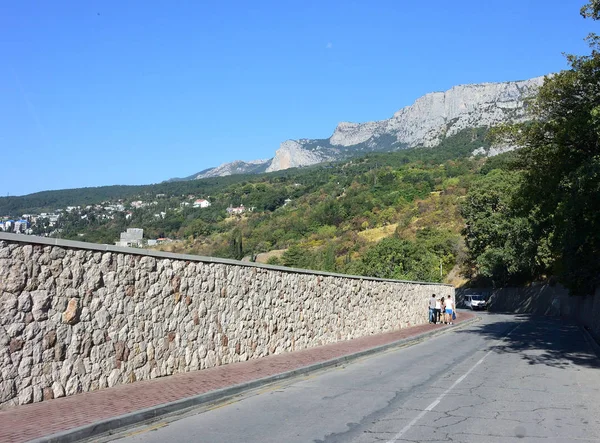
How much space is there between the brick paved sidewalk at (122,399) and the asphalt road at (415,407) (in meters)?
0.58

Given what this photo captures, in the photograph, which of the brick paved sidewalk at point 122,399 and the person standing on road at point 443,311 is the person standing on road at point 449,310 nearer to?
the person standing on road at point 443,311

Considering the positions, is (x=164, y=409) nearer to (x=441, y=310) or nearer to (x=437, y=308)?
(x=437, y=308)

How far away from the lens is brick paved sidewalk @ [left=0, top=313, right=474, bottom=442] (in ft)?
23.6

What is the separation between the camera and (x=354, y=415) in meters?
8.95

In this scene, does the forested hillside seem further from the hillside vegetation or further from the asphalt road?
the asphalt road

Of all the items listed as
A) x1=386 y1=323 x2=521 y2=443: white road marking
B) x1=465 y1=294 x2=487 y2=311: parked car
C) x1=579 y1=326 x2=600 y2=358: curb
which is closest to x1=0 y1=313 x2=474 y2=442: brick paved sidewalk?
x1=386 y1=323 x2=521 y2=443: white road marking

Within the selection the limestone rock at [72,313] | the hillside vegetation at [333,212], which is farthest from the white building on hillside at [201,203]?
the limestone rock at [72,313]

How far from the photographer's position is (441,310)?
33031 mm

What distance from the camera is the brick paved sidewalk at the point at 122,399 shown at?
721cm

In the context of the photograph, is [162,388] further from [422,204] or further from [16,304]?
[422,204]

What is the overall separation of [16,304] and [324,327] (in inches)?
488

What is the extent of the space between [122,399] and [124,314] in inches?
77.5

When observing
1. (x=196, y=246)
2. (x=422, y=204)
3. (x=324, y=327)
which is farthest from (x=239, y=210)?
(x=324, y=327)

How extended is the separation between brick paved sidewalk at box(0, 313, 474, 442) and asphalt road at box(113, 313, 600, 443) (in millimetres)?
582
